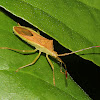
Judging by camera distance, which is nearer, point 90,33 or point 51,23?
point 51,23

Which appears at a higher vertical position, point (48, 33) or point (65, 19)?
point (65, 19)

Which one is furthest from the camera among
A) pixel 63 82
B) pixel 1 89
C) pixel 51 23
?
pixel 63 82

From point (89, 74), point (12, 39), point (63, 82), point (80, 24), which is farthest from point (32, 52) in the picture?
point (89, 74)

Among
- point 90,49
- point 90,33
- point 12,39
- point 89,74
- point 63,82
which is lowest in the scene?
point 89,74

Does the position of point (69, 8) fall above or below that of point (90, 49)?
above

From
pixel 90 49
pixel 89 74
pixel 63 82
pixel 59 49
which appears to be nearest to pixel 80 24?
pixel 90 49

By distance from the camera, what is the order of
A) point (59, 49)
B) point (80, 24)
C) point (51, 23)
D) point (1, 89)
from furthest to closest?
point (59, 49) → point (80, 24) → point (51, 23) → point (1, 89)

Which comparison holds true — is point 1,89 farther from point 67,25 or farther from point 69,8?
point 69,8

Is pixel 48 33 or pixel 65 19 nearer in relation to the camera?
pixel 48 33
